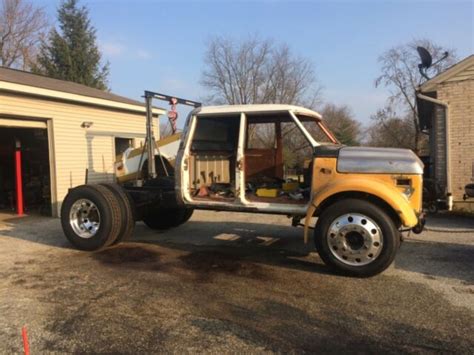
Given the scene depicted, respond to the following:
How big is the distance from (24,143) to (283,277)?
11943 millimetres

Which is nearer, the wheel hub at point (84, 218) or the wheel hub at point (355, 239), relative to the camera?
the wheel hub at point (355, 239)

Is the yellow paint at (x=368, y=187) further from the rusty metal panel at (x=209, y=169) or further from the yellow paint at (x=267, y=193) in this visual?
the rusty metal panel at (x=209, y=169)

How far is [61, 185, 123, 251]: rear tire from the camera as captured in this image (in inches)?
277

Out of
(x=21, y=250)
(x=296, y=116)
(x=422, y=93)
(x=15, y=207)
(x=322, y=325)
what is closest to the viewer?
(x=322, y=325)

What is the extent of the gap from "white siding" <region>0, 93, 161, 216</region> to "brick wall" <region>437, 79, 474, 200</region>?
367 inches

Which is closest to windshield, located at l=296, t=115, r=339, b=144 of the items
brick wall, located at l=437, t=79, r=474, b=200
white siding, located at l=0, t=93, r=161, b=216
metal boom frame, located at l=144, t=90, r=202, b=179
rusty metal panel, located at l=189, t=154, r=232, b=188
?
rusty metal panel, located at l=189, t=154, r=232, b=188

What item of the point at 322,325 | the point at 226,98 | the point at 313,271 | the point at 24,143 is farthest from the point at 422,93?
the point at 226,98

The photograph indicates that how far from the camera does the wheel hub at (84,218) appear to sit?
733 cm

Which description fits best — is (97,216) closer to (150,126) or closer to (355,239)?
(150,126)

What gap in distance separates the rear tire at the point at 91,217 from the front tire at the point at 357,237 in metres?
3.23

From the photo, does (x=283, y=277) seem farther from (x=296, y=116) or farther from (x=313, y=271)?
(x=296, y=116)

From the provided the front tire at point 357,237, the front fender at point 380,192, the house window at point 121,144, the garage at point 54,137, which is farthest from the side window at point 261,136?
the house window at point 121,144

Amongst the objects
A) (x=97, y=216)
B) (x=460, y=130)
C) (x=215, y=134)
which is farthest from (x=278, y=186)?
(x=460, y=130)

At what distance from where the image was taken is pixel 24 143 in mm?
14727
